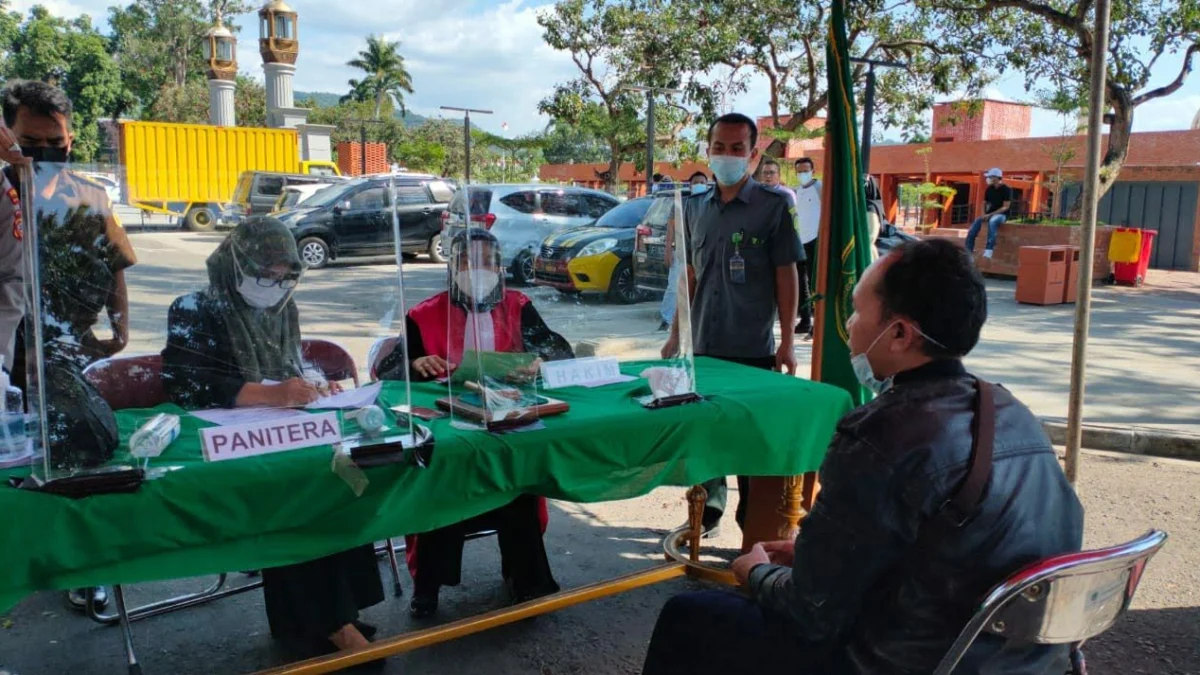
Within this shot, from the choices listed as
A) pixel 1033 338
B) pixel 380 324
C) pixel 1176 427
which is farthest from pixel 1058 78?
pixel 380 324

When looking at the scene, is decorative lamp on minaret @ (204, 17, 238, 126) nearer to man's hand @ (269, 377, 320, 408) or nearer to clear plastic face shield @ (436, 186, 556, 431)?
clear plastic face shield @ (436, 186, 556, 431)

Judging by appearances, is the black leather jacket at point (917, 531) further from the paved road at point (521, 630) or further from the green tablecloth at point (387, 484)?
the paved road at point (521, 630)

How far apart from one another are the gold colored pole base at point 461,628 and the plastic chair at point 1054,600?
4.99ft

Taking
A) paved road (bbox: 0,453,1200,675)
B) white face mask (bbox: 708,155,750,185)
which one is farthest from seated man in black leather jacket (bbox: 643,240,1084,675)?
white face mask (bbox: 708,155,750,185)

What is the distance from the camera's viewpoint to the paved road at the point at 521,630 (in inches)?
116

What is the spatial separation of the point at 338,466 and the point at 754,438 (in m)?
1.27

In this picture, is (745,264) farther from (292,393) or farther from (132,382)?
(132,382)

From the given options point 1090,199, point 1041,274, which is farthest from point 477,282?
point 1041,274

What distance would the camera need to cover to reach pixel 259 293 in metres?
2.42

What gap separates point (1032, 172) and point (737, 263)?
22118 mm

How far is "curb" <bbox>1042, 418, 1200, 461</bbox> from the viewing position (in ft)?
18.1

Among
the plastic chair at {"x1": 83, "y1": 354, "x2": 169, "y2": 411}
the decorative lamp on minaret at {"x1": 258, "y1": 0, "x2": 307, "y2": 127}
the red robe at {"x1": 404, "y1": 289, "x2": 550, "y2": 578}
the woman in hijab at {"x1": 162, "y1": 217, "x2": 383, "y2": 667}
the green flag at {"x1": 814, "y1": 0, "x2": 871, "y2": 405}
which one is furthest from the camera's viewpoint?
the decorative lamp on minaret at {"x1": 258, "y1": 0, "x2": 307, "y2": 127}

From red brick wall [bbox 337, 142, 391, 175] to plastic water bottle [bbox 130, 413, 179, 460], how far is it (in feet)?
104

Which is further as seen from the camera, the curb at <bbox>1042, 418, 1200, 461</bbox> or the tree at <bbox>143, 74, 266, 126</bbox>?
the tree at <bbox>143, 74, 266, 126</bbox>
